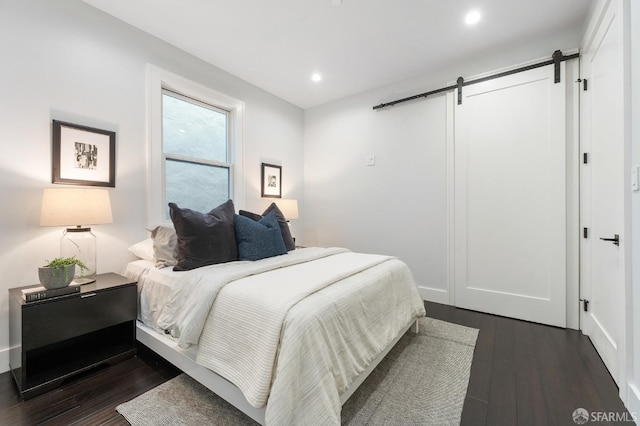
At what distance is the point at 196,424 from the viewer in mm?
1373

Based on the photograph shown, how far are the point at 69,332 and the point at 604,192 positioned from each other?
3.74 m

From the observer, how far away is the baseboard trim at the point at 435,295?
10.3 ft

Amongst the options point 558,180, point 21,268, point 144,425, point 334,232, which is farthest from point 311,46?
point 144,425

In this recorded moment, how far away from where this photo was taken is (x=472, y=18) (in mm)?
2371

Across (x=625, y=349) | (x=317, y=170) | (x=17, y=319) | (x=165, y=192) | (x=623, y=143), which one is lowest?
(x=625, y=349)

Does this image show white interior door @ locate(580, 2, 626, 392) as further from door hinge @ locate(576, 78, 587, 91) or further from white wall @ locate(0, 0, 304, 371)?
white wall @ locate(0, 0, 304, 371)

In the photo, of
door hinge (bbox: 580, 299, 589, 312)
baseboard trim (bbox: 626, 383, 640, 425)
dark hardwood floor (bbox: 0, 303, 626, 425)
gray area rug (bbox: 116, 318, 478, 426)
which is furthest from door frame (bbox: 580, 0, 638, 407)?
door hinge (bbox: 580, 299, 589, 312)

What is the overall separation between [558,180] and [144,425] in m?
3.56

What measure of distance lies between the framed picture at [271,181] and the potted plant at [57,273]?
7.35ft

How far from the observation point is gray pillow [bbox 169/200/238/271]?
6.75 feet

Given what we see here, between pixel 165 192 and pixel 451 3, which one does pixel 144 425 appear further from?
pixel 451 3

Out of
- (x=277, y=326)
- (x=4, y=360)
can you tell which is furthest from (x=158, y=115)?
(x=277, y=326)

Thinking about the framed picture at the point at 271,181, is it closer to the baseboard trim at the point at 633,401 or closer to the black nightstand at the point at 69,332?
the black nightstand at the point at 69,332

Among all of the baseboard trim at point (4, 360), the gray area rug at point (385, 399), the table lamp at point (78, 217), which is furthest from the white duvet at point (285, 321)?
the baseboard trim at point (4, 360)
